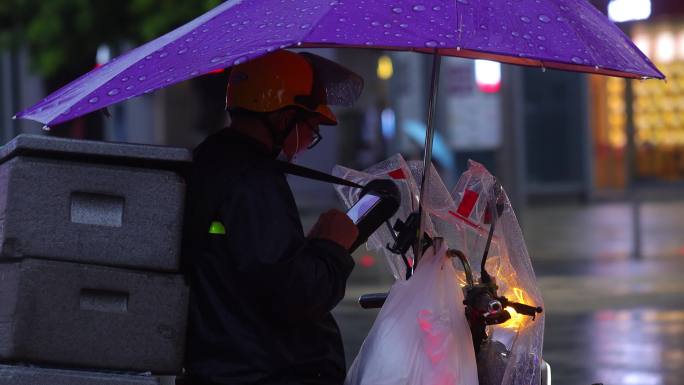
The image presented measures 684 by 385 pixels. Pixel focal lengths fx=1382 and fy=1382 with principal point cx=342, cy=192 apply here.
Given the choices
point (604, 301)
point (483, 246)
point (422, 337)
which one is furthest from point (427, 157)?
point (604, 301)

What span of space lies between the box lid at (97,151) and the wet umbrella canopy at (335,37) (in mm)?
83

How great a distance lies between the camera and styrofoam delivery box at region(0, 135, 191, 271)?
308 centimetres

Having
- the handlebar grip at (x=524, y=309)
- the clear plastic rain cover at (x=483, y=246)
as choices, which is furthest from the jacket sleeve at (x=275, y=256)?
the handlebar grip at (x=524, y=309)

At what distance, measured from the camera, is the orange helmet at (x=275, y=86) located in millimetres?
3473

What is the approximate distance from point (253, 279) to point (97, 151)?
18.1 inches

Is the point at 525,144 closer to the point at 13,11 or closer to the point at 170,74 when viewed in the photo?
the point at 13,11

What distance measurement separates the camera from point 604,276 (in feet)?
44.7

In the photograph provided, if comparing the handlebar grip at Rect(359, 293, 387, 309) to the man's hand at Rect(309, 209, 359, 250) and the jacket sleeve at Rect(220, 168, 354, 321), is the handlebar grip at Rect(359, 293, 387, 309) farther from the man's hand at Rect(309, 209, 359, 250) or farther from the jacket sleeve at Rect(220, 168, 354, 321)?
the jacket sleeve at Rect(220, 168, 354, 321)

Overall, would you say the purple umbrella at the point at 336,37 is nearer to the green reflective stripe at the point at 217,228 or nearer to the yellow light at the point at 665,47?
the green reflective stripe at the point at 217,228

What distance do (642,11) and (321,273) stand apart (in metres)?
12.0

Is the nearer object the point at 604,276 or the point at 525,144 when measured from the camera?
the point at 604,276

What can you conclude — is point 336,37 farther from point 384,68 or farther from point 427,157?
point 384,68

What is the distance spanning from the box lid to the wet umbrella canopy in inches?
3.3

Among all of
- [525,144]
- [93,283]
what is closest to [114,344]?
[93,283]
